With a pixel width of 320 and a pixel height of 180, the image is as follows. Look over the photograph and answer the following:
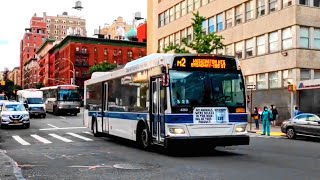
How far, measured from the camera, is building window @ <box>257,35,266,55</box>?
4156cm

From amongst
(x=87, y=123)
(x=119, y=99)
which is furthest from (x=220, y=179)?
(x=87, y=123)

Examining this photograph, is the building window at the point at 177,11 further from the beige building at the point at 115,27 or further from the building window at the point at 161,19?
the beige building at the point at 115,27

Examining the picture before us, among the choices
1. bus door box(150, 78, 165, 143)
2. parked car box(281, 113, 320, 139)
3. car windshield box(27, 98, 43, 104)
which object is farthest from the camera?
car windshield box(27, 98, 43, 104)

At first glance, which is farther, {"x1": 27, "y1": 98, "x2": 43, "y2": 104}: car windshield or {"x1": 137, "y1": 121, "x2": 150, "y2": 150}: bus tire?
{"x1": 27, "y1": 98, "x2": 43, "y2": 104}: car windshield

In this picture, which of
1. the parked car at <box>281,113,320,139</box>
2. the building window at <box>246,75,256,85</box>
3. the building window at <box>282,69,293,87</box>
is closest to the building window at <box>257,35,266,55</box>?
the building window at <box>246,75,256,85</box>

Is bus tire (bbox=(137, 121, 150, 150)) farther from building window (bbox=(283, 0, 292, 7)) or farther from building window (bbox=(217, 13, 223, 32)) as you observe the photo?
building window (bbox=(217, 13, 223, 32))

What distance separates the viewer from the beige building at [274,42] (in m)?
37.6

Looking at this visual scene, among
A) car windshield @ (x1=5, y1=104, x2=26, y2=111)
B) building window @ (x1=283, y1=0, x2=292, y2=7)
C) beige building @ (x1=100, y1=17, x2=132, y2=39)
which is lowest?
car windshield @ (x1=5, y1=104, x2=26, y2=111)

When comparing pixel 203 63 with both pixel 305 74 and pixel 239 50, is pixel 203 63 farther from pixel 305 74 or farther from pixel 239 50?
pixel 239 50

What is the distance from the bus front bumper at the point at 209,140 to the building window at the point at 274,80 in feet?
85.9

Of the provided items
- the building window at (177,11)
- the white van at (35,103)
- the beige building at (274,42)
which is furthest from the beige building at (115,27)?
the beige building at (274,42)

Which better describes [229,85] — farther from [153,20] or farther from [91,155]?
[153,20]

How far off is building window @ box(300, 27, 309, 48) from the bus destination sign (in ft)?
82.0

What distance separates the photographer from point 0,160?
1347 cm
